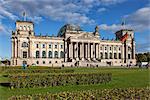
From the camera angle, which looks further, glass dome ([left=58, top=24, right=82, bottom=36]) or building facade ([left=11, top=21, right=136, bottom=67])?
glass dome ([left=58, top=24, right=82, bottom=36])

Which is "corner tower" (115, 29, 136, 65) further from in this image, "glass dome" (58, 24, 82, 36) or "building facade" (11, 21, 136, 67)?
"glass dome" (58, 24, 82, 36)

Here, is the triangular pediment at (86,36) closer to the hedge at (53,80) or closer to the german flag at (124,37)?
the german flag at (124,37)

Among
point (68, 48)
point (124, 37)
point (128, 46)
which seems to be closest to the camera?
point (68, 48)

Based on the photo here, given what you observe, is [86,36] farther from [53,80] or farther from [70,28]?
[53,80]

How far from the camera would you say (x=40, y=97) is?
13461 millimetres

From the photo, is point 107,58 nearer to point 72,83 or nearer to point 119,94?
point 72,83

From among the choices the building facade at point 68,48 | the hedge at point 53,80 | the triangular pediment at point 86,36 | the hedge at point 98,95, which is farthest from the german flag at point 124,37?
the hedge at point 98,95

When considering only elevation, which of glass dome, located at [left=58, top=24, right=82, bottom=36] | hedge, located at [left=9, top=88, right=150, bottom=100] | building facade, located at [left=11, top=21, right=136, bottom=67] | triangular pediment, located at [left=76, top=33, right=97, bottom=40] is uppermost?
glass dome, located at [left=58, top=24, right=82, bottom=36]

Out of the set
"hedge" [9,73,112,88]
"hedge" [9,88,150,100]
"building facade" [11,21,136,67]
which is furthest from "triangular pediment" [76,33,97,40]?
"hedge" [9,88,150,100]

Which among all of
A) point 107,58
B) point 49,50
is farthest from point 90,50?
point 49,50

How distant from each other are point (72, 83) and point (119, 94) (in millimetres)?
10303

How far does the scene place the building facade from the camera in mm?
103062

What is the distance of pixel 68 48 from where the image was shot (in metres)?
112

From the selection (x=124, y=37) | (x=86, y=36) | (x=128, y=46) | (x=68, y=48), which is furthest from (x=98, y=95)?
(x=128, y=46)
